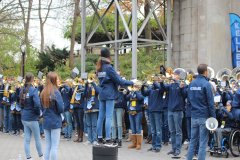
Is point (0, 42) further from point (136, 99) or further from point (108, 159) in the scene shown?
point (108, 159)

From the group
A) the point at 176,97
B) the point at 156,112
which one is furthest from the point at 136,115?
the point at 176,97

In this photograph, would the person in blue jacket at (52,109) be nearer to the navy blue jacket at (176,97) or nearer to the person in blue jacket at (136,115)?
the navy blue jacket at (176,97)

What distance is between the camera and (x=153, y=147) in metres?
14.5

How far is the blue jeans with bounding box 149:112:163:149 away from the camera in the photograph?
14.1m

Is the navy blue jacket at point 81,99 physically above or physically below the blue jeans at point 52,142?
above

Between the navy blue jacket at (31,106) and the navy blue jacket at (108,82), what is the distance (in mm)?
2054

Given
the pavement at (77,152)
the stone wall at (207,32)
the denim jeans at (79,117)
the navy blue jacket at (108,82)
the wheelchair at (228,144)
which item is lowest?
the pavement at (77,152)

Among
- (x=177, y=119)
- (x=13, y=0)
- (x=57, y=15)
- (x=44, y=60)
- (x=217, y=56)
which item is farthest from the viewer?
(x=44, y=60)

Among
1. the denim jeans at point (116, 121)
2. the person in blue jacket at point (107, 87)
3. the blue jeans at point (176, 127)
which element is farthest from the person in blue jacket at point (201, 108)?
the denim jeans at point (116, 121)

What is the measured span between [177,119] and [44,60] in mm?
24750

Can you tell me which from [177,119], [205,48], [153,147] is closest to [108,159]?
[177,119]

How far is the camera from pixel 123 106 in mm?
16391

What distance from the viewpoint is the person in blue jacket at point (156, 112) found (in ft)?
46.3

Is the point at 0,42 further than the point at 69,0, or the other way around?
the point at 0,42
